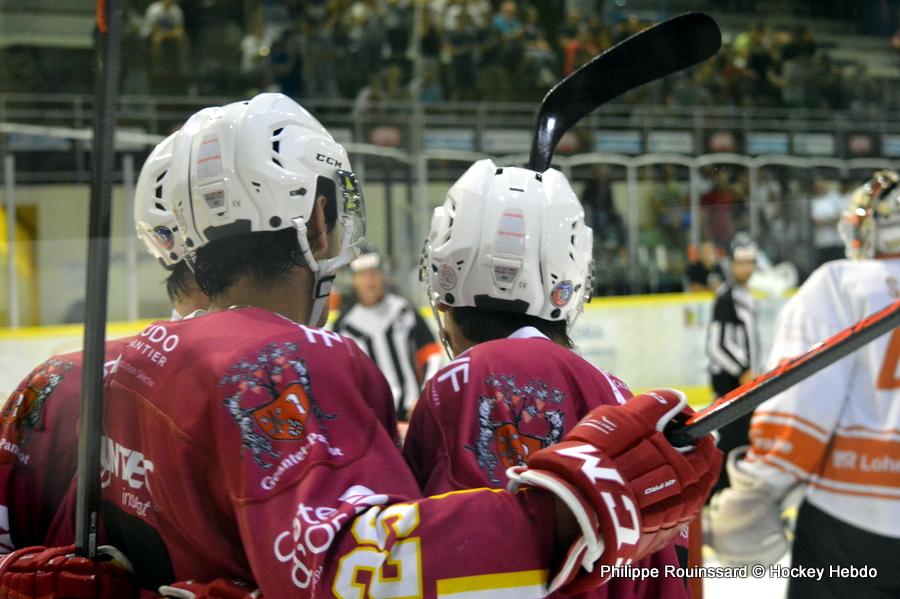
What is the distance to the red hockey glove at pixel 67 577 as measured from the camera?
3.32ft

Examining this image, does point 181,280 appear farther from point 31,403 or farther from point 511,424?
point 511,424

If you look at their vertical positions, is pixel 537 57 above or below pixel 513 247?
above

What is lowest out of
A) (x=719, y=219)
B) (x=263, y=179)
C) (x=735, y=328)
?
(x=735, y=328)

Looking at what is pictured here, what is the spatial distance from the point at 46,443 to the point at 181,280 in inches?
9.7

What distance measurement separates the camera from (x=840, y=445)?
214 centimetres

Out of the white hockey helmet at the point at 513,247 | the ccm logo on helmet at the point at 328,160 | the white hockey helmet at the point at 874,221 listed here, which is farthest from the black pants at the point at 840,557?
the ccm logo on helmet at the point at 328,160

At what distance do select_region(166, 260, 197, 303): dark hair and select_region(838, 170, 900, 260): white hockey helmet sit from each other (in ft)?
4.90

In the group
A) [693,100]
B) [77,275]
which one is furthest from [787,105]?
[77,275]

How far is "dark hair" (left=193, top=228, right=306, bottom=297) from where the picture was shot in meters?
1.03

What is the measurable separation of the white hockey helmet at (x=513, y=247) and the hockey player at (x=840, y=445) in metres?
1.08

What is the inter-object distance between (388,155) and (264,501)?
11.5ft

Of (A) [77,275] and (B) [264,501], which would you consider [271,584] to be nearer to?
(B) [264,501]

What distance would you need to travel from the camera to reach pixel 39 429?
124 cm

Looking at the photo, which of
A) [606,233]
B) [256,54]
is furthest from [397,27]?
[606,233]
